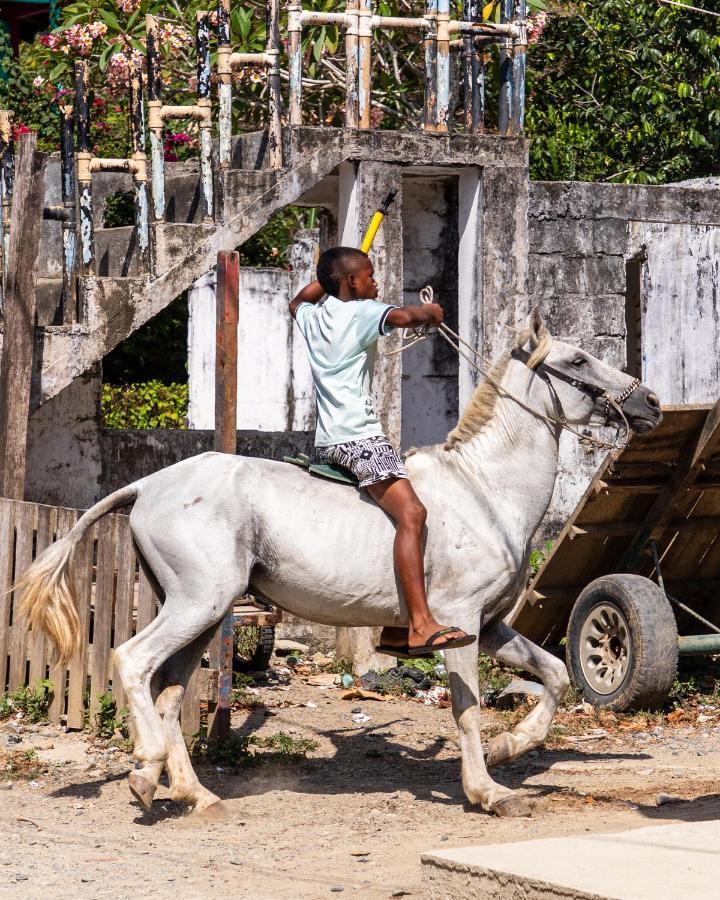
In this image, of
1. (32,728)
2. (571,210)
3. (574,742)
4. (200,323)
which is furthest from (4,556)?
(200,323)

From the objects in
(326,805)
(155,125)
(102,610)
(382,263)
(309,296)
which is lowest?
(326,805)

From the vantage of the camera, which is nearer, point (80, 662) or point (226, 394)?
point (226, 394)

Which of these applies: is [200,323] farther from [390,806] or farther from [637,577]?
[390,806]

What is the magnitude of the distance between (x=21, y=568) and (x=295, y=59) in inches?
157

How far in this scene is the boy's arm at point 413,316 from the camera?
21.3 feet

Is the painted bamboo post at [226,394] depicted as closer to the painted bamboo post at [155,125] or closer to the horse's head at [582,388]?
the horse's head at [582,388]

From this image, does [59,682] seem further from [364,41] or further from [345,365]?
[364,41]

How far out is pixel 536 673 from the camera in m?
7.08

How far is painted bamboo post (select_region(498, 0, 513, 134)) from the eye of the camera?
1016 centimetres

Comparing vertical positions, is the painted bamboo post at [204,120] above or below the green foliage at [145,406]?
above

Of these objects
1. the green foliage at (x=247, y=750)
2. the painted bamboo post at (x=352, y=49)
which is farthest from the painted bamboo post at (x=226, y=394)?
the painted bamboo post at (x=352, y=49)

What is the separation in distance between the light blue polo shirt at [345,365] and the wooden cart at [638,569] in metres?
2.02

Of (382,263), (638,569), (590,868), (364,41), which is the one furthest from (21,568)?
(590,868)

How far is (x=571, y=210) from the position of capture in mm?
10773
